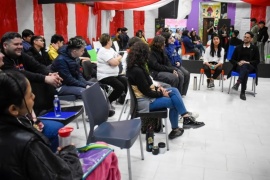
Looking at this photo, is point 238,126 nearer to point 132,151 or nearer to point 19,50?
point 132,151

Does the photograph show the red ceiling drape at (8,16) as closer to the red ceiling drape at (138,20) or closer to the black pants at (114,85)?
the black pants at (114,85)

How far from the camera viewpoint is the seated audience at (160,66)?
13.3 ft

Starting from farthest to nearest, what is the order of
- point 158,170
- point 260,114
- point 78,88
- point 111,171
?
point 260,114 < point 78,88 < point 158,170 < point 111,171

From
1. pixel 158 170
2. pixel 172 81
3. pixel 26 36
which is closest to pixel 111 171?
pixel 158 170

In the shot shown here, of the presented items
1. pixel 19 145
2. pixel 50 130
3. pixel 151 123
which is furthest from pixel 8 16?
pixel 19 145

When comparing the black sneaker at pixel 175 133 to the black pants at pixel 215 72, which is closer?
the black sneaker at pixel 175 133

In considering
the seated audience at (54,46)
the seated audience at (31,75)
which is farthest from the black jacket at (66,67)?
the seated audience at (54,46)

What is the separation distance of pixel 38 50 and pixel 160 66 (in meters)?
1.92

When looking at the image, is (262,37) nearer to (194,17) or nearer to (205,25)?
(205,25)

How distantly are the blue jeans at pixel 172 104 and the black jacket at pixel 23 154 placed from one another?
69.9 inches

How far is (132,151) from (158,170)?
0.43 m

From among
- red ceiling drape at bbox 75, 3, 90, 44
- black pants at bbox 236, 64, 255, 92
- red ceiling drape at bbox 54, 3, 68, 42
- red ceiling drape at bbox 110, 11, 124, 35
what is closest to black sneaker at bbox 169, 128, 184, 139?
black pants at bbox 236, 64, 255, 92

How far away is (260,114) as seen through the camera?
3.99 m

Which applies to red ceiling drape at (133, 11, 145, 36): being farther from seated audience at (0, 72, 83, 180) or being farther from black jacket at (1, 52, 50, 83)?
seated audience at (0, 72, 83, 180)
